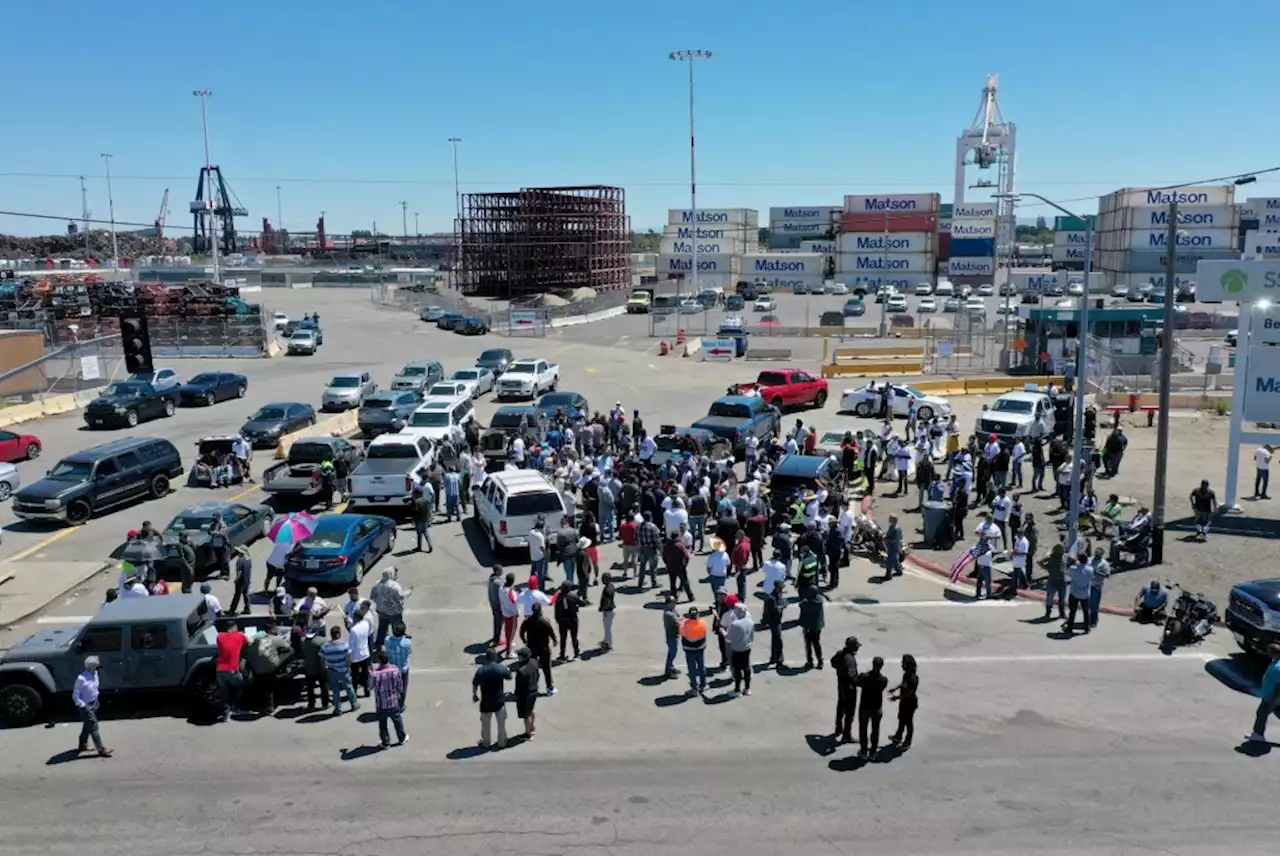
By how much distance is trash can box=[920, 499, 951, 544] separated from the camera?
65.9 ft

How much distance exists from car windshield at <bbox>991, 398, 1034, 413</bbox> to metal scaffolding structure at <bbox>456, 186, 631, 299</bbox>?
2896 inches

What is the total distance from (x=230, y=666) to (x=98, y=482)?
12625 mm

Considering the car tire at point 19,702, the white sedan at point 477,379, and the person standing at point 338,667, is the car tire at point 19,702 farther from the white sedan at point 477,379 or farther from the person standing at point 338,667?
the white sedan at point 477,379

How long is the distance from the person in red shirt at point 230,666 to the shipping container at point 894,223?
362ft

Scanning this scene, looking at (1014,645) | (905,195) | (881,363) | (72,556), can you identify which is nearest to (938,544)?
(1014,645)

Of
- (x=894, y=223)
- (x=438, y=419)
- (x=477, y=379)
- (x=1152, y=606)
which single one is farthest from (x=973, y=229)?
(x=1152, y=606)

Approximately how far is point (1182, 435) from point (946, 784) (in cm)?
2666

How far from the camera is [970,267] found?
115 meters

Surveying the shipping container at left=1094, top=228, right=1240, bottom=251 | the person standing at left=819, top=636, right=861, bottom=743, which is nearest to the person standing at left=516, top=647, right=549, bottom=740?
the person standing at left=819, top=636, right=861, bottom=743

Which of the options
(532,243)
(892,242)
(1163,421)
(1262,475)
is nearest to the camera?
(1163,421)

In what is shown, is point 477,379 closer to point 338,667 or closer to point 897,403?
point 897,403

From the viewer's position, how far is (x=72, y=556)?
65.6 ft

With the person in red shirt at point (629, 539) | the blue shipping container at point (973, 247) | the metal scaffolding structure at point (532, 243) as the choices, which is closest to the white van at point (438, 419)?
the person in red shirt at point (629, 539)

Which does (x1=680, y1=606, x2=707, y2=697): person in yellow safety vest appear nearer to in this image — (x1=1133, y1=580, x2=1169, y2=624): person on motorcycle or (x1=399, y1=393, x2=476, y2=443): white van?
(x1=1133, y1=580, x2=1169, y2=624): person on motorcycle
